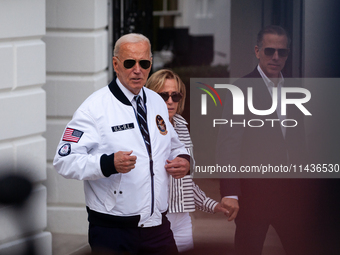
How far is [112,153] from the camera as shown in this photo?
2.33m

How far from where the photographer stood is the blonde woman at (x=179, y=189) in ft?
10.3

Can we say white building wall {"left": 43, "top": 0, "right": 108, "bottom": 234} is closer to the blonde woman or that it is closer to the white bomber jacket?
the blonde woman

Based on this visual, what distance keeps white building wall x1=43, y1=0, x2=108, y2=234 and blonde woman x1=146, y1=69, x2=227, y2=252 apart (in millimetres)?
1839

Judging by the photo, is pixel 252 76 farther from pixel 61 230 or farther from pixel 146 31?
pixel 61 230

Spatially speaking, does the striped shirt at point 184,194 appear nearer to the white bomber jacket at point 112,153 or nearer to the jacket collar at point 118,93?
the white bomber jacket at point 112,153


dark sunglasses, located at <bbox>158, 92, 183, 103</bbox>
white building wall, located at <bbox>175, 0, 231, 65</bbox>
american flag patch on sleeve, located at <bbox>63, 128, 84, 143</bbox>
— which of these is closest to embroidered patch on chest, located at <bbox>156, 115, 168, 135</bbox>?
american flag patch on sleeve, located at <bbox>63, 128, 84, 143</bbox>

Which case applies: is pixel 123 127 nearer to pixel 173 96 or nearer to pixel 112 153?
pixel 112 153

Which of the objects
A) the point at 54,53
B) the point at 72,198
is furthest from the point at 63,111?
the point at 72,198

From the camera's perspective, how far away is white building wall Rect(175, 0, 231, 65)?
2947 centimetres

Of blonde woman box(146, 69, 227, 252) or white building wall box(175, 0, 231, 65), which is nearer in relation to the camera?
blonde woman box(146, 69, 227, 252)

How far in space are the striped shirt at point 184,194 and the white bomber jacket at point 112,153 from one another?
0.55 m

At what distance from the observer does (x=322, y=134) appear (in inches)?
153

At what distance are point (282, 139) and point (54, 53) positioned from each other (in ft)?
8.68

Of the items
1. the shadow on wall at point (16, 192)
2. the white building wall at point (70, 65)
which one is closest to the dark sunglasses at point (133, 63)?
the shadow on wall at point (16, 192)
